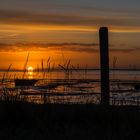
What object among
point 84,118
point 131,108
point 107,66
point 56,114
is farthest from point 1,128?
point 107,66

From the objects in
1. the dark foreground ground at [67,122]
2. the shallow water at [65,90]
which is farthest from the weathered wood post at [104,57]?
the dark foreground ground at [67,122]

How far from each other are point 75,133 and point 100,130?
523 mm

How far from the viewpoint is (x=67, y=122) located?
24.7 feet

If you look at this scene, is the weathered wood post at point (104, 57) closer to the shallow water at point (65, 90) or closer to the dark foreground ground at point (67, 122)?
the shallow water at point (65, 90)

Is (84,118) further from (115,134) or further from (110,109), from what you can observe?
(115,134)

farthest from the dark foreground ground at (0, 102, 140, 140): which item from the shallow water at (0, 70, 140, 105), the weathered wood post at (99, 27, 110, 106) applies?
the weathered wood post at (99, 27, 110, 106)

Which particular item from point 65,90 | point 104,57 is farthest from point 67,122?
point 65,90

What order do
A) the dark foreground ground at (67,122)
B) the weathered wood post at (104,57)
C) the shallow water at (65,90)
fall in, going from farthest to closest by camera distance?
the shallow water at (65,90) → the weathered wood post at (104,57) → the dark foreground ground at (67,122)

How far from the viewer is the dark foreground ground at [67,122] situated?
6523mm

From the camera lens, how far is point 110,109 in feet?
25.4

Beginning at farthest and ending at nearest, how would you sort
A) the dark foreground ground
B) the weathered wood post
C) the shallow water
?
the shallow water → the weathered wood post → the dark foreground ground

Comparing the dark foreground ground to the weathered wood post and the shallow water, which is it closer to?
the shallow water

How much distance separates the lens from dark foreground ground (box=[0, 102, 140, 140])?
6.52 meters

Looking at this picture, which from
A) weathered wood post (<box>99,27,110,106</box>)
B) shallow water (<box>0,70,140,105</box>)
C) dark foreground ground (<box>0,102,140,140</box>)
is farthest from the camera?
shallow water (<box>0,70,140,105</box>)
